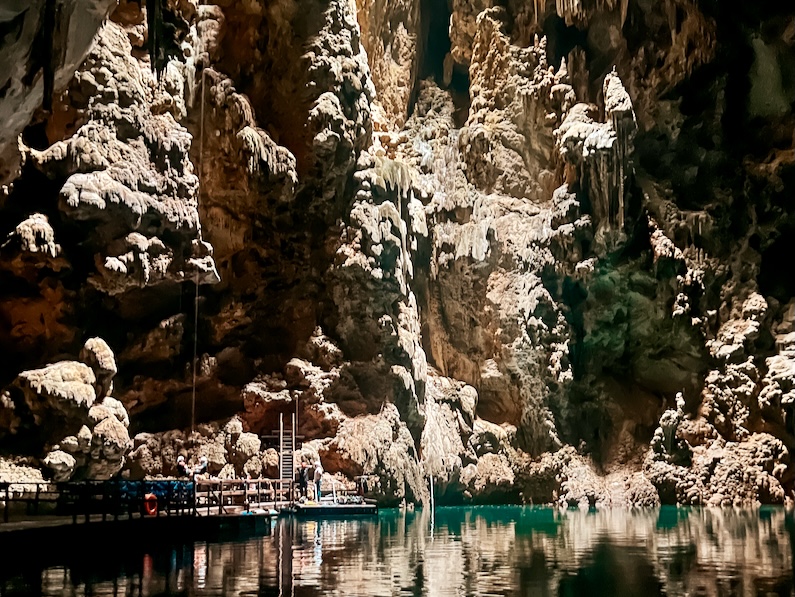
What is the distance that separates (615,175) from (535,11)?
939cm

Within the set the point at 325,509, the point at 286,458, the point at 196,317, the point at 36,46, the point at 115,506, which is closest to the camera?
the point at 36,46

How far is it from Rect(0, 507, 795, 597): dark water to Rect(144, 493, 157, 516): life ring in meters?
0.75

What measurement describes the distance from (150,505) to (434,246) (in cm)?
2481

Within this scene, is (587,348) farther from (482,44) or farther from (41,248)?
(41,248)

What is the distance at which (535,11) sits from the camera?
4003 centimetres

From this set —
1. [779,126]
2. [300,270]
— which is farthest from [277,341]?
[779,126]

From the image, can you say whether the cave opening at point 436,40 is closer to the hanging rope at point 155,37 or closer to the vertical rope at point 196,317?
the vertical rope at point 196,317

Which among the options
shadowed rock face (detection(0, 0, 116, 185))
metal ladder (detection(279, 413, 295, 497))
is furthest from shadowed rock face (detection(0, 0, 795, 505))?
shadowed rock face (detection(0, 0, 116, 185))

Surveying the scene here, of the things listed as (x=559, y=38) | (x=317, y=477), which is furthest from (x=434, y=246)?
(x=317, y=477)

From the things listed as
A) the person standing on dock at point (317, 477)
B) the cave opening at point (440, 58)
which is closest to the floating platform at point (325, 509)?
the person standing on dock at point (317, 477)

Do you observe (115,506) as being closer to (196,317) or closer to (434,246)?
(196,317)

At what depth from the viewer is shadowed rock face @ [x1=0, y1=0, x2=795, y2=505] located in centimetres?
2292

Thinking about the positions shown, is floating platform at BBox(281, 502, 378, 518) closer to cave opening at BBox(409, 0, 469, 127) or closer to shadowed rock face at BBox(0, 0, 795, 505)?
shadowed rock face at BBox(0, 0, 795, 505)

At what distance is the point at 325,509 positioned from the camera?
2686 cm
